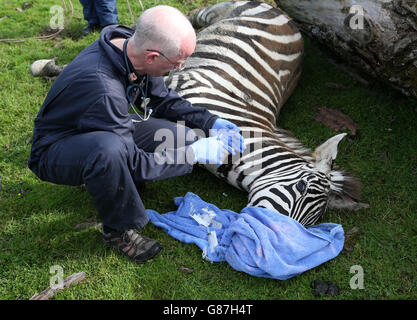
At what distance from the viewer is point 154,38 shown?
2.69 metres

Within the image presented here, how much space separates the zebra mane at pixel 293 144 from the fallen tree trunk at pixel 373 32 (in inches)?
48.3

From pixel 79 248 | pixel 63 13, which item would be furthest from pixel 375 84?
pixel 63 13

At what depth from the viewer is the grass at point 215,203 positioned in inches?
121

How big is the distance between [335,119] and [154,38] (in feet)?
9.73

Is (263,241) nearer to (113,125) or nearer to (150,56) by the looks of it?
(113,125)

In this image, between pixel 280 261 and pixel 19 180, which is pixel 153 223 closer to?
pixel 280 261

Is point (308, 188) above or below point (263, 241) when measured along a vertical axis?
above

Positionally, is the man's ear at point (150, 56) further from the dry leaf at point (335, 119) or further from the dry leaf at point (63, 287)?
the dry leaf at point (335, 119)

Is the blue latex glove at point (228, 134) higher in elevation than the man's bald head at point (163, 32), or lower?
lower

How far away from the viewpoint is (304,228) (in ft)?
10.5

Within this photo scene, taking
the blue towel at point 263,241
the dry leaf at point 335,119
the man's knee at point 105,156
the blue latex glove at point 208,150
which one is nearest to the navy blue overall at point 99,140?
the man's knee at point 105,156

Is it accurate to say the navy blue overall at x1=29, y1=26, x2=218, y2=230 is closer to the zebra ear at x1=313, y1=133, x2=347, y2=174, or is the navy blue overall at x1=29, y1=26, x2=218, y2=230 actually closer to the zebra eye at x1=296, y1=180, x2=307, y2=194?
the zebra eye at x1=296, y1=180, x2=307, y2=194

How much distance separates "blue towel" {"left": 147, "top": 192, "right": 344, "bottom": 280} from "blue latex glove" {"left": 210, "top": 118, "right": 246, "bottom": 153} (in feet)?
2.05

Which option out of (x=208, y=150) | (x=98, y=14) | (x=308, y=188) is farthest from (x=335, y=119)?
(x=98, y=14)
